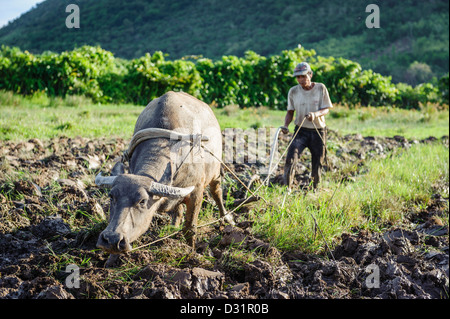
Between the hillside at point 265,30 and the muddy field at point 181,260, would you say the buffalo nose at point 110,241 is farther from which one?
the hillside at point 265,30

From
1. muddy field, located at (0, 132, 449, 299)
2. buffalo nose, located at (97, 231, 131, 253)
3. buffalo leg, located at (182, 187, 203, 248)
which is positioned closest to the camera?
buffalo nose, located at (97, 231, 131, 253)

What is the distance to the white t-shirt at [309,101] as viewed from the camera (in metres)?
5.33

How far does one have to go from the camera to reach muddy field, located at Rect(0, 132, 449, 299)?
3.19 m

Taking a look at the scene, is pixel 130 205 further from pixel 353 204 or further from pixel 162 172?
pixel 353 204

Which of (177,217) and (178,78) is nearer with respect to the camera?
(177,217)

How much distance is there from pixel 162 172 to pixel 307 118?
2588 mm

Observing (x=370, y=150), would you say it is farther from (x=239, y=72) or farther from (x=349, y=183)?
(x=239, y=72)

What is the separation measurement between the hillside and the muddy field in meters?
25.9

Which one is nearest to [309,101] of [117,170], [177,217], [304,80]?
[304,80]

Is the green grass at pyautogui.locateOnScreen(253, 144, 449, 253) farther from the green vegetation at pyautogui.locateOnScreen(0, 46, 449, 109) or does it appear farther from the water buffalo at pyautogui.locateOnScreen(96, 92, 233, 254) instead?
the green vegetation at pyautogui.locateOnScreen(0, 46, 449, 109)

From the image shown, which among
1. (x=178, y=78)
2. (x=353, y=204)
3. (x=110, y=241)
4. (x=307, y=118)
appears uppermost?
(x=178, y=78)

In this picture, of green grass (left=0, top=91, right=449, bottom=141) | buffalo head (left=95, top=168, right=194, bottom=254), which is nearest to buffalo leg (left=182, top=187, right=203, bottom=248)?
buffalo head (left=95, top=168, right=194, bottom=254)

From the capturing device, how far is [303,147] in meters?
5.62
